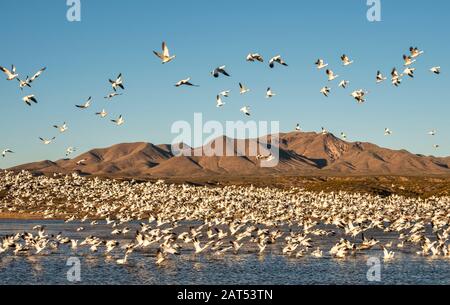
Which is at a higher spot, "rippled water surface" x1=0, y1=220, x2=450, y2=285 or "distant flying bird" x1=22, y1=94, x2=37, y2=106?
"distant flying bird" x1=22, y1=94, x2=37, y2=106

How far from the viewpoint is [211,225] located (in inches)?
2694

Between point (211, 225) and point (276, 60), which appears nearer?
point (276, 60)

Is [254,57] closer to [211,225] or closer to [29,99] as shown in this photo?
[29,99]

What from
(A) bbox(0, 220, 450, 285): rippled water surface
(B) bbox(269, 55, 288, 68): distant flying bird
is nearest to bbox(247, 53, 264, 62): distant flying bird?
(B) bbox(269, 55, 288, 68): distant flying bird

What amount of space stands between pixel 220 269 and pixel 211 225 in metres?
33.1

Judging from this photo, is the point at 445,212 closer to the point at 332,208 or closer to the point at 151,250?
the point at 332,208

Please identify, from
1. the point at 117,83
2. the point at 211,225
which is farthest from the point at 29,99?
the point at 211,225

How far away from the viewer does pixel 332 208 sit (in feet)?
258

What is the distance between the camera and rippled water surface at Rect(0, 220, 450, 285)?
3184cm

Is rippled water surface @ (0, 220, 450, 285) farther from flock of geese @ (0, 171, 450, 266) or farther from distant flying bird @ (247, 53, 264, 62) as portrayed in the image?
distant flying bird @ (247, 53, 264, 62)

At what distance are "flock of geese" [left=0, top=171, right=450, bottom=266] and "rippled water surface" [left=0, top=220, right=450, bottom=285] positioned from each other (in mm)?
694

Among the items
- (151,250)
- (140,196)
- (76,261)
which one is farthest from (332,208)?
(76,261)
